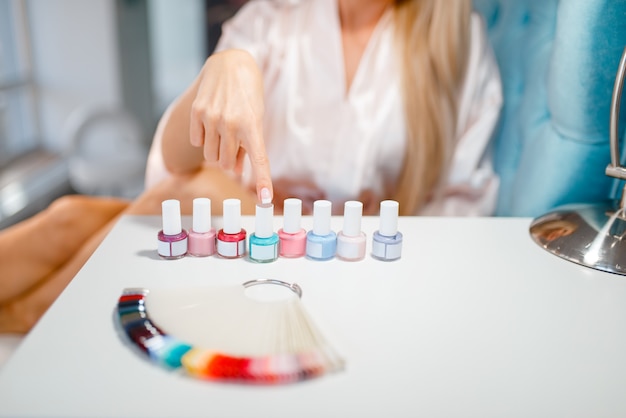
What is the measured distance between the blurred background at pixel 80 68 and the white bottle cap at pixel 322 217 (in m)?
1.60

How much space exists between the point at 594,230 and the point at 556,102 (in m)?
0.27

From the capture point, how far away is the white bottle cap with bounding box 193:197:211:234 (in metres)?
0.63

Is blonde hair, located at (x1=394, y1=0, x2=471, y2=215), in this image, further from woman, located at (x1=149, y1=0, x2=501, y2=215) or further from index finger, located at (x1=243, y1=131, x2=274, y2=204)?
index finger, located at (x1=243, y1=131, x2=274, y2=204)

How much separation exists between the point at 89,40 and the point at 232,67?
1.81 metres

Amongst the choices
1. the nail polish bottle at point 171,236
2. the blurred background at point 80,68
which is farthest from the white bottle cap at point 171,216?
the blurred background at point 80,68

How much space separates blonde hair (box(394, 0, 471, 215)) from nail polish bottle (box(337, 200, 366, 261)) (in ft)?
1.42

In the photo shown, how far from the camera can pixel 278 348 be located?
468mm

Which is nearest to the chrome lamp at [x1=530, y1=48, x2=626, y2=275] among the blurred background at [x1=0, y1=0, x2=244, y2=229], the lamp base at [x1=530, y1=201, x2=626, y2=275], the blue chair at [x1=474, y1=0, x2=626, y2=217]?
the lamp base at [x1=530, y1=201, x2=626, y2=275]

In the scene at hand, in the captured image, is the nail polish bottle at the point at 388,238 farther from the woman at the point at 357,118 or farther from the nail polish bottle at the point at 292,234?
the woman at the point at 357,118

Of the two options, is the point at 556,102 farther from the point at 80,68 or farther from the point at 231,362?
the point at 80,68

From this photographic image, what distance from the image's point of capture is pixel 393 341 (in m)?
0.49

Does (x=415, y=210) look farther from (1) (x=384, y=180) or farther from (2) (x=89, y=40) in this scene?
(2) (x=89, y=40)

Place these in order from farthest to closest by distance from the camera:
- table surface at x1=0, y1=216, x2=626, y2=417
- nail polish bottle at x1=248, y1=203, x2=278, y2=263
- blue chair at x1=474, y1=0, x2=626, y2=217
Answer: blue chair at x1=474, y1=0, x2=626, y2=217 < nail polish bottle at x1=248, y1=203, x2=278, y2=263 < table surface at x1=0, y1=216, x2=626, y2=417

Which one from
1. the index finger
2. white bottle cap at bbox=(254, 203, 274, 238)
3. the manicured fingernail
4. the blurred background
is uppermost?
the index finger
